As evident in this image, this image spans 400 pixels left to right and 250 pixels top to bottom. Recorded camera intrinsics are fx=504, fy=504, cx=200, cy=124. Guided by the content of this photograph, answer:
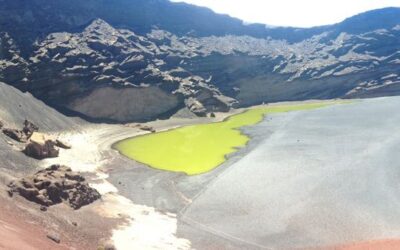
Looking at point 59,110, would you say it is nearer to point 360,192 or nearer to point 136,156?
point 136,156

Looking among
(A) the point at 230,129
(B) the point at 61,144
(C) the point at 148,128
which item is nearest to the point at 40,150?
(B) the point at 61,144

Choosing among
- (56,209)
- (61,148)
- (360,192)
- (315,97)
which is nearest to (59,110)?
Result: (61,148)

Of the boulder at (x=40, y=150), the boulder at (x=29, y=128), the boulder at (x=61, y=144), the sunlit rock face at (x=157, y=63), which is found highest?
the sunlit rock face at (x=157, y=63)

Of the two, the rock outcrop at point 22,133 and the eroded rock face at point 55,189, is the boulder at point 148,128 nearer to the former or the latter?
the rock outcrop at point 22,133

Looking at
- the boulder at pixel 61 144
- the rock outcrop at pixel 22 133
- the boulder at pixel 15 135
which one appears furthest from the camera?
the boulder at pixel 61 144

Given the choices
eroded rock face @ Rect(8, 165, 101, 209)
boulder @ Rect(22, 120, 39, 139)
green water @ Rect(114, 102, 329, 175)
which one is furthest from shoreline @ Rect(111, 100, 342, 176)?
eroded rock face @ Rect(8, 165, 101, 209)

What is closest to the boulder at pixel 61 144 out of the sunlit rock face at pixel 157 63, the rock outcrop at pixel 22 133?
the rock outcrop at pixel 22 133
